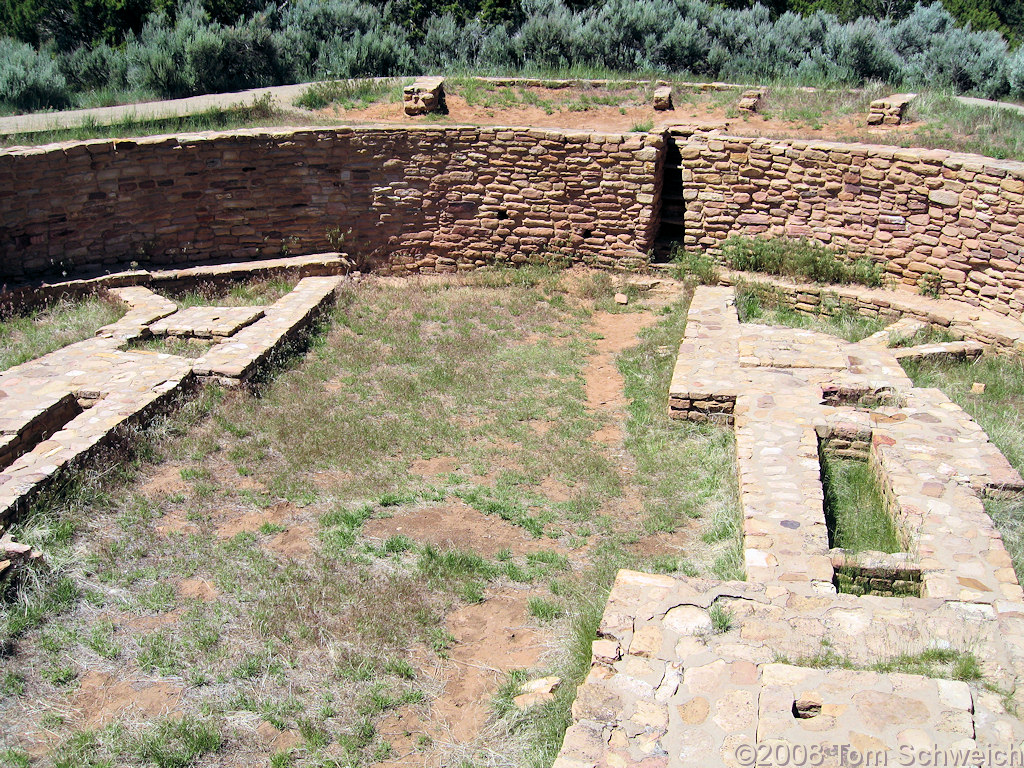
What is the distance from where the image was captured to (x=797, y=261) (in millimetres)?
10039

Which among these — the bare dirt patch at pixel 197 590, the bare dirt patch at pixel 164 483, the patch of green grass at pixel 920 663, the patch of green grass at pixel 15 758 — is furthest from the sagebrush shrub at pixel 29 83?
the patch of green grass at pixel 920 663

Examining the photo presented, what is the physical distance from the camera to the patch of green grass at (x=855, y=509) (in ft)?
19.1

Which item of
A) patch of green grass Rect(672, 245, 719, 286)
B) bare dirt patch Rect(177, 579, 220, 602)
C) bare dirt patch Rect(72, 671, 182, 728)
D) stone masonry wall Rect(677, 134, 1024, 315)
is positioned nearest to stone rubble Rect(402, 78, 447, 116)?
stone masonry wall Rect(677, 134, 1024, 315)

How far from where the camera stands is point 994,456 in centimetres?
621

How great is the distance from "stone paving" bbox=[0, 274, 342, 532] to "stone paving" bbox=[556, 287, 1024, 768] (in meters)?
4.14

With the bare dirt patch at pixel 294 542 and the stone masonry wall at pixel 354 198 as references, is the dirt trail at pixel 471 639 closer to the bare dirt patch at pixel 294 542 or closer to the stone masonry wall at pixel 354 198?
the bare dirt patch at pixel 294 542

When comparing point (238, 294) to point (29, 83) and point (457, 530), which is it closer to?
point (29, 83)

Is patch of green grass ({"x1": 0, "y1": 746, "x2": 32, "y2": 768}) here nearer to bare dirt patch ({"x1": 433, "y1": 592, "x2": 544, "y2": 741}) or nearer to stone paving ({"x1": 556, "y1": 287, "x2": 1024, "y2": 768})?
bare dirt patch ({"x1": 433, "y1": 592, "x2": 544, "y2": 741})

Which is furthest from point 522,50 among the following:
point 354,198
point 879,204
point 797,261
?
point 879,204

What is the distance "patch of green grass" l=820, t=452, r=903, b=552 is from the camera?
5820mm

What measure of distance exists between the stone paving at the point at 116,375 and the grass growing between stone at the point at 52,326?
185 millimetres

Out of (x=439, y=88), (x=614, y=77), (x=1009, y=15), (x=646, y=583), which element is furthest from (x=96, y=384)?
(x=1009, y=15)

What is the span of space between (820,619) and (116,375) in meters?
Answer: 6.04

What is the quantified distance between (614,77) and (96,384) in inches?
349
